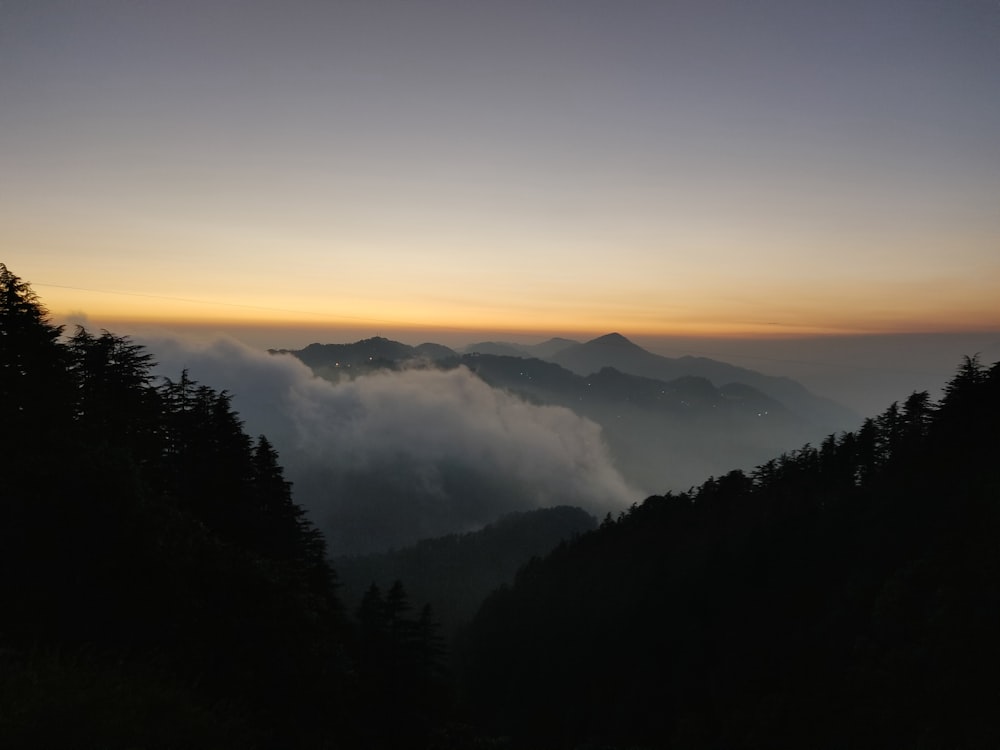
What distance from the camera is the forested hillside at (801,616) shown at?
2120 cm

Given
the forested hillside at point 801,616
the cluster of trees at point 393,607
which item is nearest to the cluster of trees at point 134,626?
→ the cluster of trees at point 393,607

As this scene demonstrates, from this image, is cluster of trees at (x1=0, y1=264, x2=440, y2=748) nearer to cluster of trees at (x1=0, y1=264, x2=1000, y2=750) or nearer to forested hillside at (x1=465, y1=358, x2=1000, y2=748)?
cluster of trees at (x1=0, y1=264, x2=1000, y2=750)

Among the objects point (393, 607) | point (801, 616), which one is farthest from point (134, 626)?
point (801, 616)

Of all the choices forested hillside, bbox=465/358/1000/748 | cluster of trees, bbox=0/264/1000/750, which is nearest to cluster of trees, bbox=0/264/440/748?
cluster of trees, bbox=0/264/1000/750

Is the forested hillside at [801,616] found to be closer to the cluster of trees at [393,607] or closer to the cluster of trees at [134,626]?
the cluster of trees at [393,607]

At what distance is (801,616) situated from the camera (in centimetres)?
3309

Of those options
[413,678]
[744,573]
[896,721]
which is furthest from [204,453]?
[744,573]

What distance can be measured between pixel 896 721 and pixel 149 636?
25865mm

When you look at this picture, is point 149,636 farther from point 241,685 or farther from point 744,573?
point 744,573

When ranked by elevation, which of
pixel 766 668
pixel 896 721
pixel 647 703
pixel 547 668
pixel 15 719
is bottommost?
pixel 547 668

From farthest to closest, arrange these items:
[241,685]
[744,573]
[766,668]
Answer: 1. [744,573]
2. [766,668]
3. [241,685]

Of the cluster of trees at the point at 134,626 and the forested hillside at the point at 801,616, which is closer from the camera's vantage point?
the cluster of trees at the point at 134,626

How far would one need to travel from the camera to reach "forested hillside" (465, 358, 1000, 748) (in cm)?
2120

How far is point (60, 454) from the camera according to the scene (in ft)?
40.7
